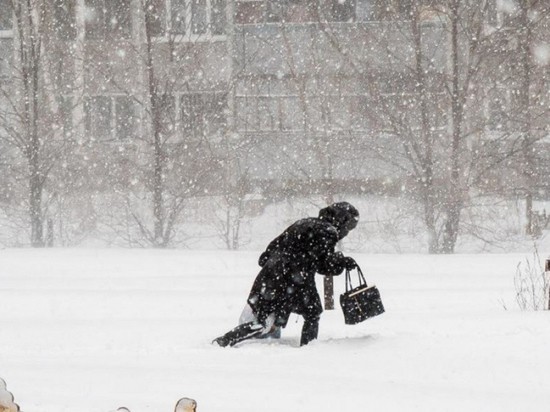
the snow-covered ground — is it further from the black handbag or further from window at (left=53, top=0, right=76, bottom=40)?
window at (left=53, top=0, right=76, bottom=40)

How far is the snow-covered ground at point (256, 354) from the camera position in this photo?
6207mm

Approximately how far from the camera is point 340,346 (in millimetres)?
7652

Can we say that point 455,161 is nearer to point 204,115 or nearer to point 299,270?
point 204,115

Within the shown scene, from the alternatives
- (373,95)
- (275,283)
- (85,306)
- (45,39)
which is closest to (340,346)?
(275,283)

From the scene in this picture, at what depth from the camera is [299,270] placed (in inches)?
305

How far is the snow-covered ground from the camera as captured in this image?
621cm

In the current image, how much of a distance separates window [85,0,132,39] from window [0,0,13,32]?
1996 mm

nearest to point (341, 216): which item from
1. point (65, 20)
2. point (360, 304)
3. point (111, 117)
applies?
point (360, 304)

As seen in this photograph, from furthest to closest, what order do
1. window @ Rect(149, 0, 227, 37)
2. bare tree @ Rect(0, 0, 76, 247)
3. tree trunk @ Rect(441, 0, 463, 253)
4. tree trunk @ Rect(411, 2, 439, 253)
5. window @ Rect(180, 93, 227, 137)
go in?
1. window @ Rect(149, 0, 227, 37)
2. window @ Rect(180, 93, 227, 137)
3. bare tree @ Rect(0, 0, 76, 247)
4. tree trunk @ Rect(411, 2, 439, 253)
5. tree trunk @ Rect(441, 0, 463, 253)

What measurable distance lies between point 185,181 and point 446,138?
18.7 ft

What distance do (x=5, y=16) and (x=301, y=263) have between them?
19952mm

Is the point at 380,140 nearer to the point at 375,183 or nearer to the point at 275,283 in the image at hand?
the point at 375,183

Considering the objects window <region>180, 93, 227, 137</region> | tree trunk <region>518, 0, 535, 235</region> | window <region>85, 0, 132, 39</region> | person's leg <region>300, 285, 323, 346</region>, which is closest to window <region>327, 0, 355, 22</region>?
window <region>180, 93, 227, 137</region>

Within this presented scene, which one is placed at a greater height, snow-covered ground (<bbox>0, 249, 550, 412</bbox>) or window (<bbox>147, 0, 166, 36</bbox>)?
window (<bbox>147, 0, 166, 36</bbox>)
